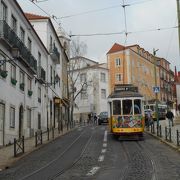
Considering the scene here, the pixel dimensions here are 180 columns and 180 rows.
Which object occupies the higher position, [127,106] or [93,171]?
[127,106]

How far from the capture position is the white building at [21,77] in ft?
76.8

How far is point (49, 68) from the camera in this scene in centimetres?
4131

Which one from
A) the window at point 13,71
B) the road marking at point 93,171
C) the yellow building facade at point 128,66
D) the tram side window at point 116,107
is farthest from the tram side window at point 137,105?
the yellow building facade at point 128,66

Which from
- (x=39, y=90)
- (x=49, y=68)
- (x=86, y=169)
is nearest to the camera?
(x=86, y=169)

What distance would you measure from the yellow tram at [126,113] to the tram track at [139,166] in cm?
524

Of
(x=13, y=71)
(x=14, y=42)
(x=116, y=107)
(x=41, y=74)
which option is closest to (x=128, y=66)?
(x=41, y=74)

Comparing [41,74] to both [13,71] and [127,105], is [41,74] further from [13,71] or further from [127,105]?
[127,105]

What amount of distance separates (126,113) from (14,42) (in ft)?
25.9

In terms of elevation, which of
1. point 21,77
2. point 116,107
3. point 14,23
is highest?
point 14,23

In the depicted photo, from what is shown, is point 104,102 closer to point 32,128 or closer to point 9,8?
point 32,128

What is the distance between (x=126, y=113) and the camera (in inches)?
984

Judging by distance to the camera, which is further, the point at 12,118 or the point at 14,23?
the point at 14,23

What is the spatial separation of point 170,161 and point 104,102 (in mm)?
62517

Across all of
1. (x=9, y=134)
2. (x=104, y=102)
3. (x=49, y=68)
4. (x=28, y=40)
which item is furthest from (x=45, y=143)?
(x=104, y=102)
